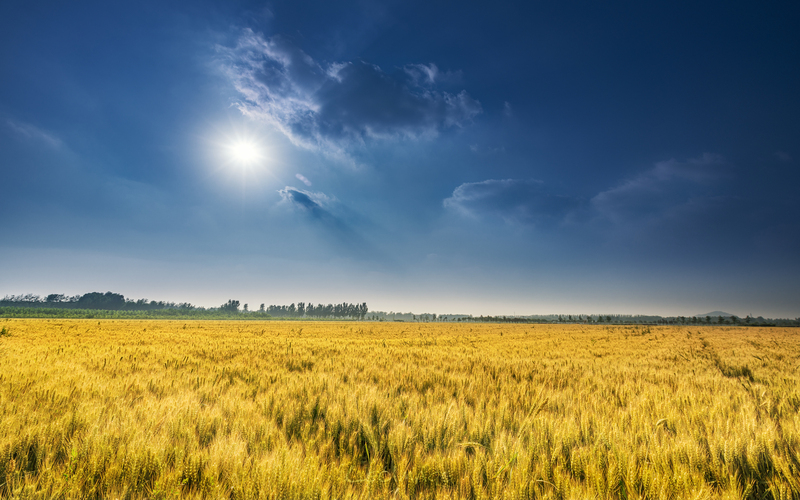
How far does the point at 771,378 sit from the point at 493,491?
9.41m

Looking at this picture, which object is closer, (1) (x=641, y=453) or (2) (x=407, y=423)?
(1) (x=641, y=453)

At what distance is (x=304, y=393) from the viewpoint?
15.8 feet

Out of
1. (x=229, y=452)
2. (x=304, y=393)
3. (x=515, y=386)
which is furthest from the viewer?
(x=515, y=386)

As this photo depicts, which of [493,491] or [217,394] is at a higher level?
[493,491]

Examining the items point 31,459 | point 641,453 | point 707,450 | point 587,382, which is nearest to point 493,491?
point 641,453

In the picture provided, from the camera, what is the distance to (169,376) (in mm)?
6164

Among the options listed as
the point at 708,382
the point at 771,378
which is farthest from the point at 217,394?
the point at 771,378

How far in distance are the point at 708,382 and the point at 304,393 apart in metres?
8.11

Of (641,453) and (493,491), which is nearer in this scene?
(493,491)

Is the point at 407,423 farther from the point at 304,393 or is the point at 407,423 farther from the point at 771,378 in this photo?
the point at 771,378

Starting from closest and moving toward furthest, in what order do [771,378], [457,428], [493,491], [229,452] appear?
[493,491], [229,452], [457,428], [771,378]

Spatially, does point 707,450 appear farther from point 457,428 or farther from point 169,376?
point 169,376

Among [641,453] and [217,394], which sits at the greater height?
[641,453]

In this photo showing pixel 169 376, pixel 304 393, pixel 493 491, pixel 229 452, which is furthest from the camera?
pixel 169 376
